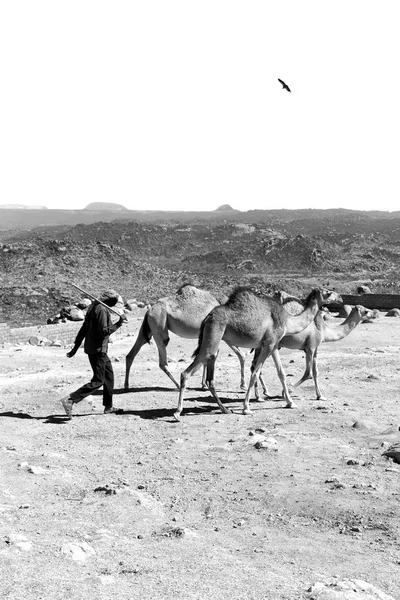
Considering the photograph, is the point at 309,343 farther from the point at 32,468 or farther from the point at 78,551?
the point at 78,551

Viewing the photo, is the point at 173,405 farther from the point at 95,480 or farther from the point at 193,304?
the point at 95,480

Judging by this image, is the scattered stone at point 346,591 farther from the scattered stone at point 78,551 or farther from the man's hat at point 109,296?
the man's hat at point 109,296

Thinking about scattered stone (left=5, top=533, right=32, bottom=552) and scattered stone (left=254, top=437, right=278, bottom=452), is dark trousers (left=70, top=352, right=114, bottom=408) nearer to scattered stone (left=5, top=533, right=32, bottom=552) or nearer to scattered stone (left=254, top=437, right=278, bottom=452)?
scattered stone (left=254, top=437, right=278, bottom=452)

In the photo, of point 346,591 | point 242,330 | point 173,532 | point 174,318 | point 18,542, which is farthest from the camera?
point 174,318

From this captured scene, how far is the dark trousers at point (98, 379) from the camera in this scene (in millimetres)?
10867

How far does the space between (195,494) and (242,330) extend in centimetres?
399

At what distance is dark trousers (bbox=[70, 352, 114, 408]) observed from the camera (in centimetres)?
1087

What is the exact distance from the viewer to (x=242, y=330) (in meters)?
11.7

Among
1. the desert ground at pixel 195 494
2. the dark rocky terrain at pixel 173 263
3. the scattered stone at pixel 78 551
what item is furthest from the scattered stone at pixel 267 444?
the dark rocky terrain at pixel 173 263

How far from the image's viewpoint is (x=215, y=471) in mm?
8820

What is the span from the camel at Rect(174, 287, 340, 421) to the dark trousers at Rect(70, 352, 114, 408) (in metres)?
1.01

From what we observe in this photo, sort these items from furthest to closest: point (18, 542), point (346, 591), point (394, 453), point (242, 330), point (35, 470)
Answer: point (242, 330) → point (394, 453) → point (35, 470) → point (18, 542) → point (346, 591)

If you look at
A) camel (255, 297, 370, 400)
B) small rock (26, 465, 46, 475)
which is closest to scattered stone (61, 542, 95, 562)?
small rock (26, 465, 46, 475)

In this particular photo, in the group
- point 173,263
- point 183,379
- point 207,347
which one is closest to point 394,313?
point 207,347
